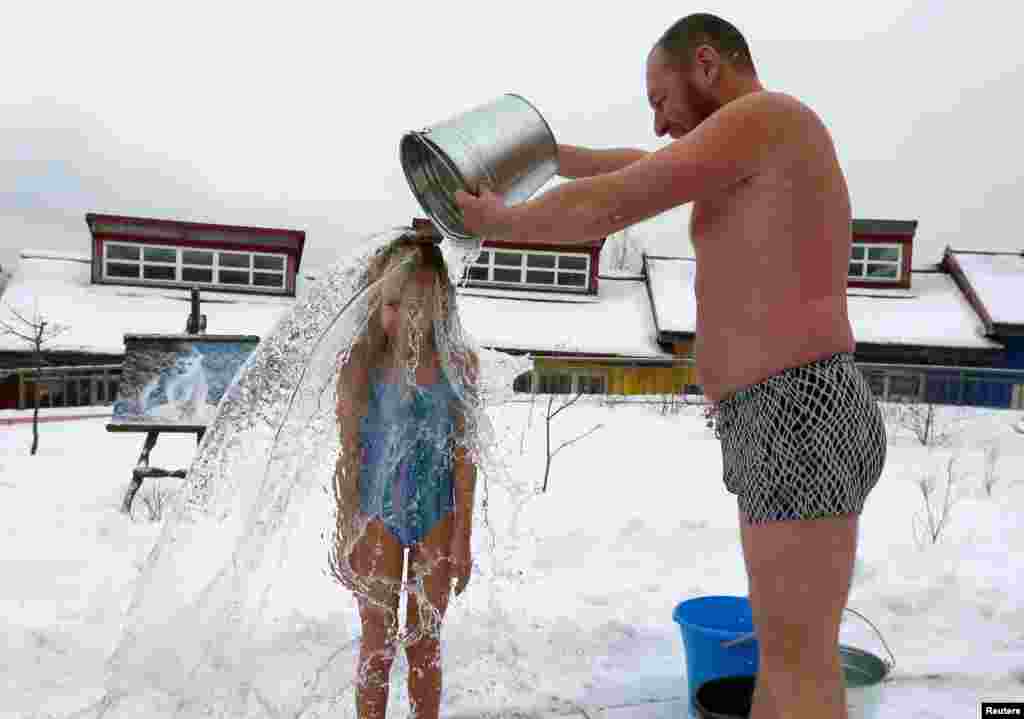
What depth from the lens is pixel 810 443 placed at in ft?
5.14

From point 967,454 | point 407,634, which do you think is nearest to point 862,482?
point 407,634

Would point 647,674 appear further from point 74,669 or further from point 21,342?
point 21,342

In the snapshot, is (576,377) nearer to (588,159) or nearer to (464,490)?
(464,490)

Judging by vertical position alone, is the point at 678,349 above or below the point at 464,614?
above

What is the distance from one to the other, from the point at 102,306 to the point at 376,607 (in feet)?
47.3

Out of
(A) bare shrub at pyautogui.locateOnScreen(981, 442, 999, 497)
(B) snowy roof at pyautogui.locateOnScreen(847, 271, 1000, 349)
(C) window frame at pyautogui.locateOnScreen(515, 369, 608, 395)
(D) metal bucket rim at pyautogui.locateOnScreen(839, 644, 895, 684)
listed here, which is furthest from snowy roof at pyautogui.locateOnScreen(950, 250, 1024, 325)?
(D) metal bucket rim at pyautogui.locateOnScreen(839, 644, 895, 684)

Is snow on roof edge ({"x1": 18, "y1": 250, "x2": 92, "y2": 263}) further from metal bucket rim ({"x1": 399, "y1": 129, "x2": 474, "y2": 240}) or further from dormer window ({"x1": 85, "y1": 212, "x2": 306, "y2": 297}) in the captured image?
metal bucket rim ({"x1": 399, "y1": 129, "x2": 474, "y2": 240})

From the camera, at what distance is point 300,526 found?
4871 millimetres

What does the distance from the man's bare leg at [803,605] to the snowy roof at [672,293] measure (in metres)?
12.7

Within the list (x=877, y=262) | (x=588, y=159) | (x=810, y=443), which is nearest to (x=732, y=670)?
(x=810, y=443)

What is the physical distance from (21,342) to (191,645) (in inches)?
507

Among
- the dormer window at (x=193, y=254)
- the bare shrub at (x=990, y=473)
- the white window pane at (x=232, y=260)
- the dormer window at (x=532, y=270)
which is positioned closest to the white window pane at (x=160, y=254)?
the dormer window at (x=193, y=254)

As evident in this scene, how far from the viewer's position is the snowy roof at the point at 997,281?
1508cm

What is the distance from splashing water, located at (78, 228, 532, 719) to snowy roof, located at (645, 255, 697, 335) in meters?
11.9
